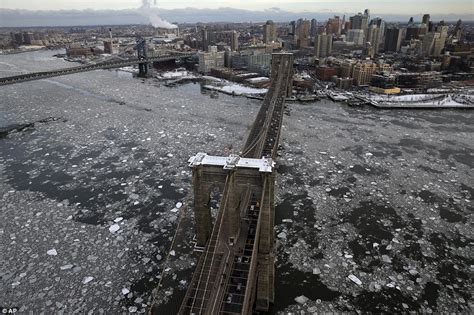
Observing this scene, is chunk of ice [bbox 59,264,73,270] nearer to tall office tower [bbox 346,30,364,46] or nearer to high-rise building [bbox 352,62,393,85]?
high-rise building [bbox 352,62,393,85]

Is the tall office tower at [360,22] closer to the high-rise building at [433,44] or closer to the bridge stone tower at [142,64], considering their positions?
the high-rise building at [433,44]

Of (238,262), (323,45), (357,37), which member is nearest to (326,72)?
(323,45)

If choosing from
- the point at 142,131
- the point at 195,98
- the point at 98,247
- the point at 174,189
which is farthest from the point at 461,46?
the point at 98,247

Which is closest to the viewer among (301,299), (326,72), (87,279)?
(301,299)

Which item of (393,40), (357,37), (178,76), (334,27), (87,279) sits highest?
(334,27)

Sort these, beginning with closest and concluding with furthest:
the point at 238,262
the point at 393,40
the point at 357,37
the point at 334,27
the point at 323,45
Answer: the point at 238,262 → the point at 323,45 → the point at 393,40 → the point at 357,37 → the point at 334,27

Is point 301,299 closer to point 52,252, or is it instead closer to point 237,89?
point 52,252

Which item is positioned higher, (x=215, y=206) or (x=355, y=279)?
(x=215, y=206)

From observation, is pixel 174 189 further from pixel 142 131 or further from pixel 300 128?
pixel 300 128
